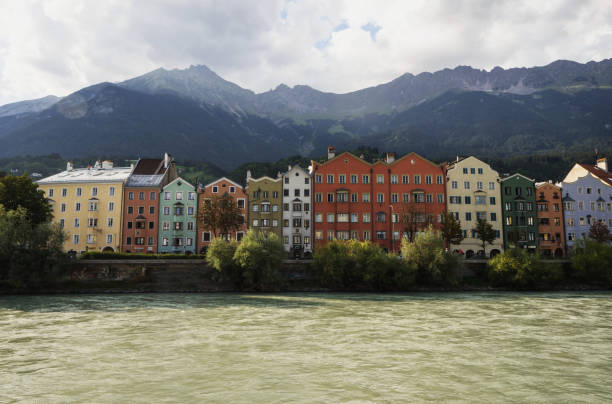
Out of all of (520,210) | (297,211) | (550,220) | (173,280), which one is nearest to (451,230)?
(520,210)

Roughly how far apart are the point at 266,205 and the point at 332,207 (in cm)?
1301

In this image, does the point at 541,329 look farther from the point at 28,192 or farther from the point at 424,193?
the point at 28,192

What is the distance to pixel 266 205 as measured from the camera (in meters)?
79.4

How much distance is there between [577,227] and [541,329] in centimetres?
6530

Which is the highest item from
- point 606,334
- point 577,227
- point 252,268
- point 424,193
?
point 424,193

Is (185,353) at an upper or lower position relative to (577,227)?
lower

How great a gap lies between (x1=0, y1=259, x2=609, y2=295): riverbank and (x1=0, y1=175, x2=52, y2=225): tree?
1437 cm

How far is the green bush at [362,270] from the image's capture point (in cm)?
5350

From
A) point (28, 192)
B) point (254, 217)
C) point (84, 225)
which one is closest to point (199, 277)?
point (254, 217)

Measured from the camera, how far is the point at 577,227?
82.6 metres

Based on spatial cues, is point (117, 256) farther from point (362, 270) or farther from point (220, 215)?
point (362, 270)

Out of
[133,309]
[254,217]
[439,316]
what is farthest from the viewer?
[254,217]

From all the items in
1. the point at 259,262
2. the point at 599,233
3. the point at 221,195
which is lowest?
the point at 259,262

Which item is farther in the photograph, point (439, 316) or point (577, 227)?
point (577, 227)
